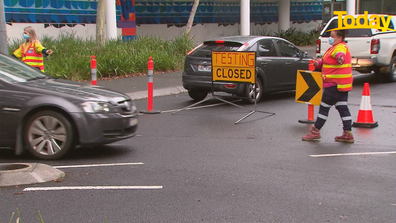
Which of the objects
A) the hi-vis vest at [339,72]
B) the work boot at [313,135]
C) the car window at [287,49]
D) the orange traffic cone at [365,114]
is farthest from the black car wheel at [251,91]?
the hi-vis vest at [339,72]

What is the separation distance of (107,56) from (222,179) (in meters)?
10.9

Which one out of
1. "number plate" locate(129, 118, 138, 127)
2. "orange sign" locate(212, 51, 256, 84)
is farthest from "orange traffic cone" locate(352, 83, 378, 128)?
"number plate" locate(129, 118, 138, 127)

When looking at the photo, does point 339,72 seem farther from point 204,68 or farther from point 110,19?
point 110,19

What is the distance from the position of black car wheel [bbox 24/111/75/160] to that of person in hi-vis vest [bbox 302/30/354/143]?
4032mm

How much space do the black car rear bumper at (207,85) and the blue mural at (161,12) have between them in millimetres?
10754

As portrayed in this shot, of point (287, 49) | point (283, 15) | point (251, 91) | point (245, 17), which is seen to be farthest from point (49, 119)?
point (283, 15)

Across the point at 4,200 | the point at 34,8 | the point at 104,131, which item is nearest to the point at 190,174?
the point at 104,131

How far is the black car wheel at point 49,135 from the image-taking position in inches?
272

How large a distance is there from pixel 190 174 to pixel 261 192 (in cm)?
107

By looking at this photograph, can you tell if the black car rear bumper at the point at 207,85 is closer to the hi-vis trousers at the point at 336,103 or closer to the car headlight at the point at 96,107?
the hi-vis trousers at the point at 336,103

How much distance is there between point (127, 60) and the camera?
53.5 feet

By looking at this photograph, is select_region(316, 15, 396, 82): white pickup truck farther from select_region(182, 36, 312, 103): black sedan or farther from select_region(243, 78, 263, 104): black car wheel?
select_region(243, 78, 263, 104): black car wheel

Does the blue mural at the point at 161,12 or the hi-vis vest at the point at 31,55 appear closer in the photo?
the hi-vis vest at the point at 31,55

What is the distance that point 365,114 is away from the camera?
950 centimetres
